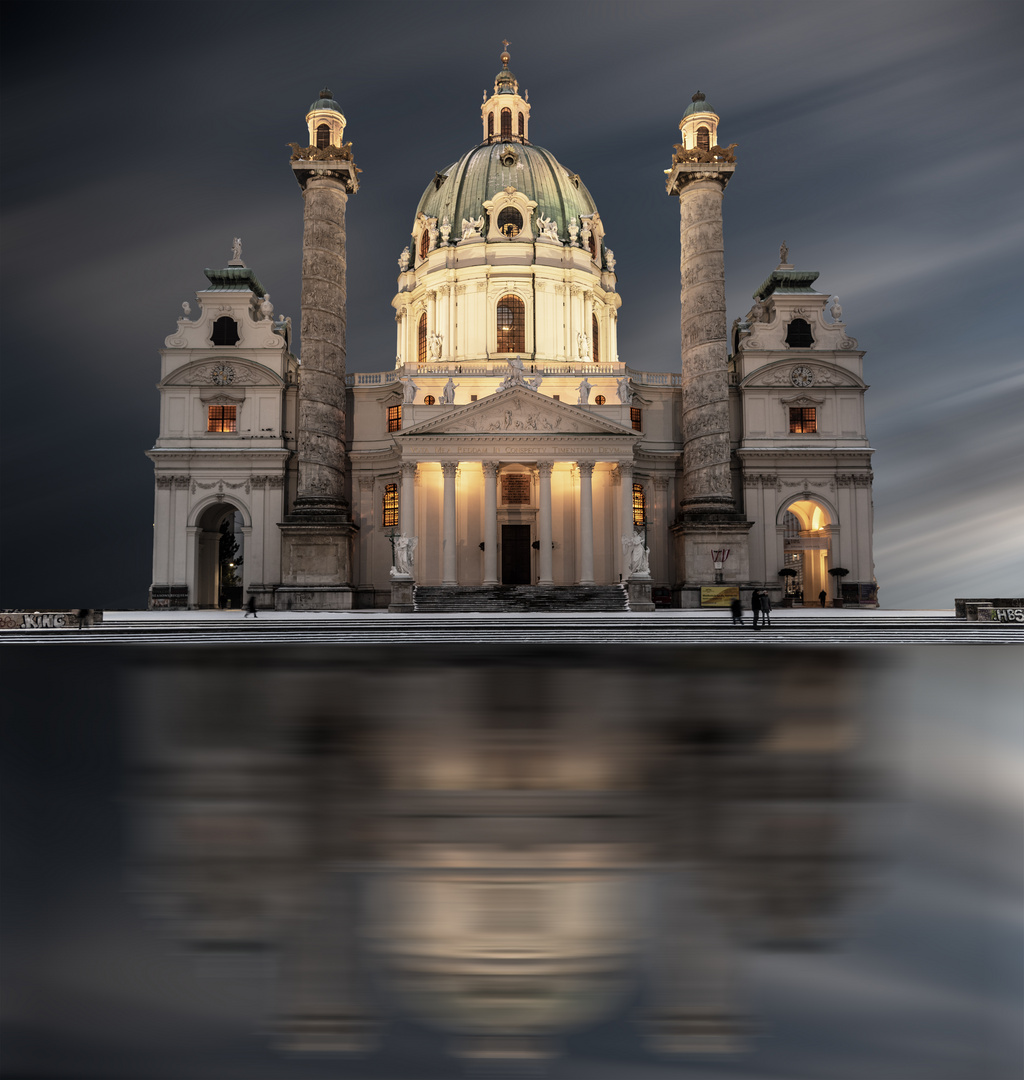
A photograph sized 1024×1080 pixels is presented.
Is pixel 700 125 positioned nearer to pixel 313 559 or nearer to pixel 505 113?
pixel 505 113

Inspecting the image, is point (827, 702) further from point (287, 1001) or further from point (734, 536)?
point (734, 536)

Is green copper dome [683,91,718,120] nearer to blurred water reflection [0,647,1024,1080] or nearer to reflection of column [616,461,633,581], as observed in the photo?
reflection of column [616,461,633,581]

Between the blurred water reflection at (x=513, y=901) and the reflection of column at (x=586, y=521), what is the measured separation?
113ft

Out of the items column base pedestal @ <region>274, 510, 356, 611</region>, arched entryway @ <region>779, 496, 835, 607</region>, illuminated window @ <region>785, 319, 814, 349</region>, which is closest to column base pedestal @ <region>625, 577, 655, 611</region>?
arched entryway @ <region>779, 496, 835, 607</region>

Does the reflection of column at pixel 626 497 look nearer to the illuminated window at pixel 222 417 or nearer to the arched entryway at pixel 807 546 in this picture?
the arched entryway at pixel 807 546

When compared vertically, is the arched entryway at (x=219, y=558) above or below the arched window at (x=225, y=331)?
below

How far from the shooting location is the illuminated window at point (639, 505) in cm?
4753

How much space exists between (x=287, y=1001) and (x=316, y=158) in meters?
48.7

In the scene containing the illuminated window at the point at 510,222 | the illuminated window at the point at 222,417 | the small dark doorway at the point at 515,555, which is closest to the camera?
the small dark doorway at the point at 515,555

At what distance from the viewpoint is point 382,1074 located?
2164 millimetres

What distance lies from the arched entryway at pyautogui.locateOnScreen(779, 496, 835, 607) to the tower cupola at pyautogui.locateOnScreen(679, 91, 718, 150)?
69.8 feet

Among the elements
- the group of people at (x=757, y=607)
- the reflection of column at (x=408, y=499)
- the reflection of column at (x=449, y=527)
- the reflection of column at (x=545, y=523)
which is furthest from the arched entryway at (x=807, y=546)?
the group of people at (x=757, y=607)

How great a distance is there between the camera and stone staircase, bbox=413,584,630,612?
3675 cm

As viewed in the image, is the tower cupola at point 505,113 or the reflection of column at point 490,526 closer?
the reflection of column at point 490,526
